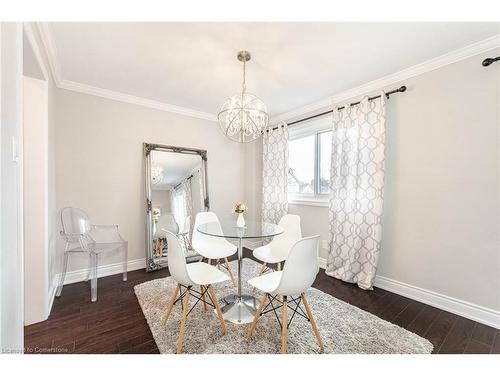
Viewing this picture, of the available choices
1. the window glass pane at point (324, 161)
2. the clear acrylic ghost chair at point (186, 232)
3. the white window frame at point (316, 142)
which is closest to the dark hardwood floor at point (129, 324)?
the clear acrylic ghost chair at point (186, 232)

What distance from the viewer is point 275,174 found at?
3.62m

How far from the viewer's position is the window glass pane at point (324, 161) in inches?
125

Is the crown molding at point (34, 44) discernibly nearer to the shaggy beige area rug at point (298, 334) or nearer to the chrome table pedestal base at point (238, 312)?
the shaggy beige area rug at point (298, 334)

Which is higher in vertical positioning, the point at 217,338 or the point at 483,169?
the point at 483,169

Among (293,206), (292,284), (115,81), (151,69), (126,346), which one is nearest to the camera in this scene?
(292,284)

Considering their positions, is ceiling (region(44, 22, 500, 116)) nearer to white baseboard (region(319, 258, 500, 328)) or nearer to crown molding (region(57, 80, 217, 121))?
crown molding (region(57, 80, 217, 121))

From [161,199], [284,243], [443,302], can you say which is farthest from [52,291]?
[443,302]

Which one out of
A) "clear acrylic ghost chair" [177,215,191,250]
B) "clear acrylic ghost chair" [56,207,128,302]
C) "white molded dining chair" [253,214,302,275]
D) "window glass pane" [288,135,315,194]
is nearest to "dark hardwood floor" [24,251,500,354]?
"clear acrylic ghost chair" [56,207,128,302]

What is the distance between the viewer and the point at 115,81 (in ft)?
8.36

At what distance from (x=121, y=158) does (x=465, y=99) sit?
391cm

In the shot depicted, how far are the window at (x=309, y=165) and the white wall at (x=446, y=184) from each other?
2.88 ft

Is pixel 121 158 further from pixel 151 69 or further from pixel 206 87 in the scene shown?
pixel 206 87

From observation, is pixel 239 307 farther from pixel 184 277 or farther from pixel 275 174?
pixel 275 174
